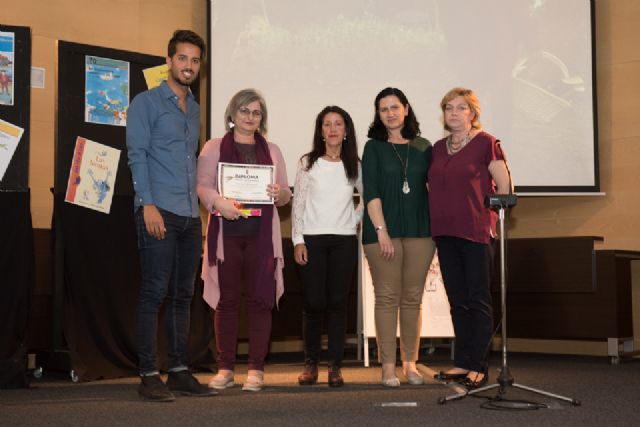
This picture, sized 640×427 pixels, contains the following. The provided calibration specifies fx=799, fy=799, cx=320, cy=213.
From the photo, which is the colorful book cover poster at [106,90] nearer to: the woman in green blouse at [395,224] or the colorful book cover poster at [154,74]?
the colorful book cover poster at [154,74]

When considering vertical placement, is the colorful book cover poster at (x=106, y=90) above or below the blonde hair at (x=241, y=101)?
above

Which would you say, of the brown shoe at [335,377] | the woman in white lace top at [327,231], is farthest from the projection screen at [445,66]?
the brown shoe at [335,377]

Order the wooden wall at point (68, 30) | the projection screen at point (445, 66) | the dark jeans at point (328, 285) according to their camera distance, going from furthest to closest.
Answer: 1. the projection screen at point (445, 66)
2. the wooden wall at point (68, 30)
3. the dark jeans at point (328, 285)

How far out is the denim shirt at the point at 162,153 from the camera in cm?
319

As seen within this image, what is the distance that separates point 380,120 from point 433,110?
5.95 ft

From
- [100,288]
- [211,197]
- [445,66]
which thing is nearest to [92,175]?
[100,288]

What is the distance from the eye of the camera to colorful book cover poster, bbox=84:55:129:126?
4.04 m

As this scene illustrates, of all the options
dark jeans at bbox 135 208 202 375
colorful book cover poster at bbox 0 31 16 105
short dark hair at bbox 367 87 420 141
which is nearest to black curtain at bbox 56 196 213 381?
colorful book cover poster at bbox 0 31 16 105

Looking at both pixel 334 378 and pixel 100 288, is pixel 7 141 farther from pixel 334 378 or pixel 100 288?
pixel 334 378

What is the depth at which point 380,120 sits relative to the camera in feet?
12.4

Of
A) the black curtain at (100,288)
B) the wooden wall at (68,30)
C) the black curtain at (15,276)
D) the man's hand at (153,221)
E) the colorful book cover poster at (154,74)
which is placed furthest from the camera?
the wooden wall at (68,30)

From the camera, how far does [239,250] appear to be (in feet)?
11.7

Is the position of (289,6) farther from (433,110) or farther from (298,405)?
(298,405)

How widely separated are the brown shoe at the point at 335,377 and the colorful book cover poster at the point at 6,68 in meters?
2.00
